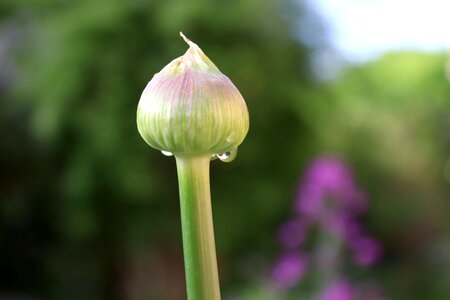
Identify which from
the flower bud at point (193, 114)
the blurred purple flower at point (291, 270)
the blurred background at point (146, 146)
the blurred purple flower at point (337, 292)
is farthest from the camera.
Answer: the blurred background at point (146, 146)

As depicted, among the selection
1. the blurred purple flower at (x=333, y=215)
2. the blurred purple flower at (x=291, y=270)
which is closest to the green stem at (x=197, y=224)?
the blurred purple flower at (x=333, y=215)

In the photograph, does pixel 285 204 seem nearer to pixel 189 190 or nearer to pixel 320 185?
pixel 320 185

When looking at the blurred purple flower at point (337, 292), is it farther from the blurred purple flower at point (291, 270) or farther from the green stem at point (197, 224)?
the green stem at point (197, 224)

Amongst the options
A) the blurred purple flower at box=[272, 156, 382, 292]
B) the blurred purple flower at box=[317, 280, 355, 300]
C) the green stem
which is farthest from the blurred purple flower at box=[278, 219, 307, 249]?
the green stem

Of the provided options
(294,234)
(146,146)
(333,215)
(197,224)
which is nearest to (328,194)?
(333,215)

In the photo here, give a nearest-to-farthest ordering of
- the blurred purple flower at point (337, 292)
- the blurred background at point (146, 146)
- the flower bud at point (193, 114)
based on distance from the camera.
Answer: the flower bud at point (193, 114), the blurred purple flower at point (337, 292), the blurred background at point (146, 146)

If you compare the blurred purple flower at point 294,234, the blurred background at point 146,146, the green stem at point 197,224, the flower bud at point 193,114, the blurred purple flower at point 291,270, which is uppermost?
the blurred background at point 146,146

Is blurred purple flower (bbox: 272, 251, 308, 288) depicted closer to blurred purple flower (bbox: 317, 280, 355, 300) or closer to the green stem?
blurred purple flower (bbox: 317, 280, 355, 300)
